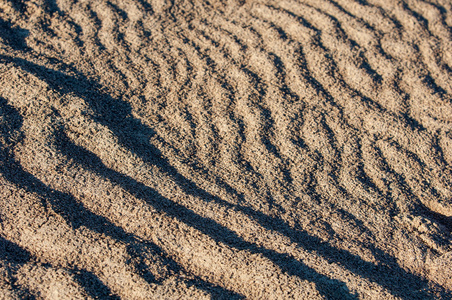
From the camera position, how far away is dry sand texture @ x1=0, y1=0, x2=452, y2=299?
4.89 ft

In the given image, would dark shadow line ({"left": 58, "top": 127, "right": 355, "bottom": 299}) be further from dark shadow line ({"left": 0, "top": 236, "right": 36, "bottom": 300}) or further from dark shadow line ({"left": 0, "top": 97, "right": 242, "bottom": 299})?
dark shadow line ({"left": 0, "top": 236, "right": 36, "bottom": 300})

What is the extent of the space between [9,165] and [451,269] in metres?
1.84

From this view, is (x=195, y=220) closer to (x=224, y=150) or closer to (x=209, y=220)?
(x=209, y=220)

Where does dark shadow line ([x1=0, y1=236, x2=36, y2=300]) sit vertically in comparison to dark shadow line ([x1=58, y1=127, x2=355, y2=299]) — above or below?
below

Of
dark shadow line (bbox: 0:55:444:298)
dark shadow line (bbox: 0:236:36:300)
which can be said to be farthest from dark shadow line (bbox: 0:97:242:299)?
dark shadow line (bbox: 0:55:444:298)

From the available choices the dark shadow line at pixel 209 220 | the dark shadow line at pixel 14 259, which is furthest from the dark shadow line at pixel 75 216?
the dark shadow line at pixel 209 220

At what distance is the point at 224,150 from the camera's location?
1879 mm

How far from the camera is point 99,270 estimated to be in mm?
1452

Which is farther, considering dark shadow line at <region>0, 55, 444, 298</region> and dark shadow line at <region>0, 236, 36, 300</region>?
dark shadow line at <region>0, 55, 444, 298</region>

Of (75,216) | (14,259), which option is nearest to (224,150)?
(75,216)

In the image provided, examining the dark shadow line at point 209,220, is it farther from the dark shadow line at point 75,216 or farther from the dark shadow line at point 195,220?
the dark shadow line at point 75,216

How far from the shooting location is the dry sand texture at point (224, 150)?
149 centimetres

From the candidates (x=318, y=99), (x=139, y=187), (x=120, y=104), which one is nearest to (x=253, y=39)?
(x=318, y=99)

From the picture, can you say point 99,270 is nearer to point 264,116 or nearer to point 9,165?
point 9,165
